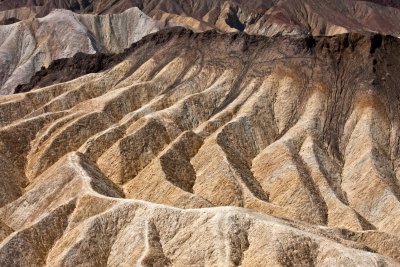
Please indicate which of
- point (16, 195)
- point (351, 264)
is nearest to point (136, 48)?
point (16, 195)

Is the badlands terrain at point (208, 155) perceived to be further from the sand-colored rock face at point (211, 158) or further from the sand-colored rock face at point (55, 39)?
the sand-colored rock face at point (55, 39)

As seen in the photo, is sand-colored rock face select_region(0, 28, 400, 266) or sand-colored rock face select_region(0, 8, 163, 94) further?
sand-colored rock face select_region(0, 8, 163, 94)

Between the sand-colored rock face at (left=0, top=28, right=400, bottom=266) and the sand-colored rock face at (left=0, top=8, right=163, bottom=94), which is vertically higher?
the sand-colored rock face at (left=0, top=28, right=400, bottom=266)

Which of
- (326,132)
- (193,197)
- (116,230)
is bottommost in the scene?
(326,132)

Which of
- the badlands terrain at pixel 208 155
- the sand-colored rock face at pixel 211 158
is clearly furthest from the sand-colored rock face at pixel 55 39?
the sand-colored rock face at pixel 211 158

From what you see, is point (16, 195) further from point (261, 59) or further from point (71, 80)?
point (261, 59)

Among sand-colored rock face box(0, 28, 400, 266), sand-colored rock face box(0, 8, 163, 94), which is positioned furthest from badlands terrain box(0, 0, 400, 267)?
sand-colored rock face box(0, 8, 163, 94)

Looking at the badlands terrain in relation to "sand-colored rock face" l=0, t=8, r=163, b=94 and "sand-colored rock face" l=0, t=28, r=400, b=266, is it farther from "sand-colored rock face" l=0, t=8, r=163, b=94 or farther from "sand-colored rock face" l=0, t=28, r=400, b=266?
"sand-colored rock face" l=0, t=8, r=163, b=94
